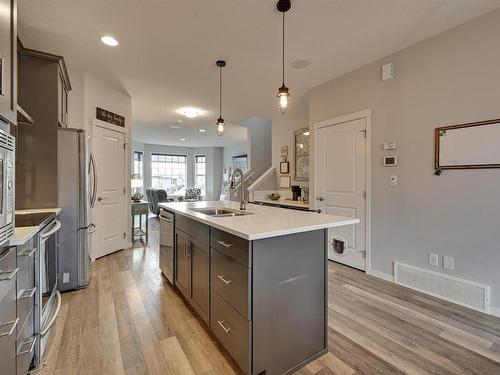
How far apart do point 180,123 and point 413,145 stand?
5140 mm

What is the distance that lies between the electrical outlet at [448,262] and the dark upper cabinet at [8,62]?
358 centimetres

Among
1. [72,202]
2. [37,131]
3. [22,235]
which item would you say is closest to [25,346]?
[22,235]

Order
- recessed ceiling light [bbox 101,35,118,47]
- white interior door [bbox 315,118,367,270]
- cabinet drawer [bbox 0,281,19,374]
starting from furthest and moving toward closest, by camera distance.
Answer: white interior door [bbox 315,118,367,270]
recessed ceiling light [bbox 101,35,118,47]
cabinet drawer [bbox 0,281,19,374]

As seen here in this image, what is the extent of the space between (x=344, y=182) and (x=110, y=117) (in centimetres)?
362

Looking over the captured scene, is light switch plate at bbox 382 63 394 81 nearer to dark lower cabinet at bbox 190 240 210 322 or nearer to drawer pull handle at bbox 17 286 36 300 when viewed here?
dark lower cabinet at bbox 190 240 210 322

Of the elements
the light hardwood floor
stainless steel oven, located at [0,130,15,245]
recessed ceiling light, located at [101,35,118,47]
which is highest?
recessed ceiling light, located at [101,35,118,47]

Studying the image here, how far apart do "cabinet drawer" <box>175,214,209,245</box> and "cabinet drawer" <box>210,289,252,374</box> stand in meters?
0.40

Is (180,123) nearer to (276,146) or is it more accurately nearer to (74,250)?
(276,146)

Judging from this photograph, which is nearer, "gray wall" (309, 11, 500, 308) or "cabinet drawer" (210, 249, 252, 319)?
"cabinet drawer" (210, 249, 252, 319)

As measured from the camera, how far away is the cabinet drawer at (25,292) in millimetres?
1236

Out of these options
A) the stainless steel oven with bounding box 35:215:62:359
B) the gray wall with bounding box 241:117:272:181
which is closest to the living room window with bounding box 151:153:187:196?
the gray wall with bounding box 241:117:272:181

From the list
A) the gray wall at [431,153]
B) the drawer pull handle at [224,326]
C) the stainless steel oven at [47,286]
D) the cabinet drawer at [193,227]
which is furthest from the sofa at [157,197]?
the drawer pull handle at [224,326]

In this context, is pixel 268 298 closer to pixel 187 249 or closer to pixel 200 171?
pixel 187 249

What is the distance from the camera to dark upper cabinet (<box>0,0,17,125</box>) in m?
1.34
